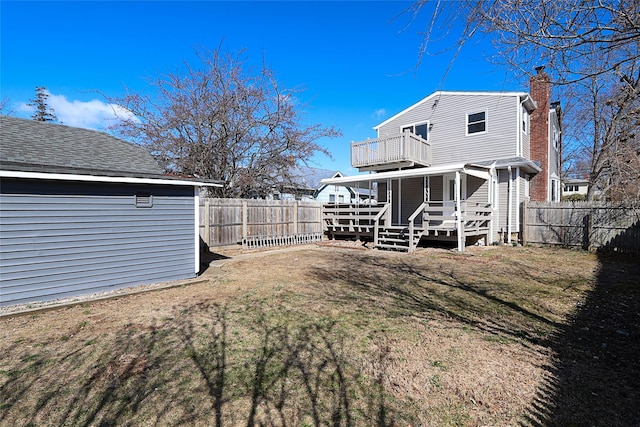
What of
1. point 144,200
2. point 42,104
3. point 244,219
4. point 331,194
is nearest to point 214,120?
point 244,219

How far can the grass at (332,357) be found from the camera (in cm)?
272

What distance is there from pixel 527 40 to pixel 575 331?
3756 mm

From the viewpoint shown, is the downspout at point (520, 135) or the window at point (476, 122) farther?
the window at point (476, 122)

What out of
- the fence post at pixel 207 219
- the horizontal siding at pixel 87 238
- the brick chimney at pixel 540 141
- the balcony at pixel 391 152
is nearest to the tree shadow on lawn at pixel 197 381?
the horizontal siding at pixel 87 238

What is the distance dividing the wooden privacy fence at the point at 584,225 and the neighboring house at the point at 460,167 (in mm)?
727

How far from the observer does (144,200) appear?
695cm

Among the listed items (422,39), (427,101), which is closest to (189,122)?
(427,101)

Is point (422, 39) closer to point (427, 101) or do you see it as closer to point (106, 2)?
point (106, 2)

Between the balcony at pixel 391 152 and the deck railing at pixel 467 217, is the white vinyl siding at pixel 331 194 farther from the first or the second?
the deck railing at pixel 467 217

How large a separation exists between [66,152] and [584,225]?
15.7 m

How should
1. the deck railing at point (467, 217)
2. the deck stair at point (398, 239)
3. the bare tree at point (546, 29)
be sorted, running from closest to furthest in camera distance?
the bare tree at point (546, 29) < the deck railing at point (467, 217) < the deck stair at point (398, 239)

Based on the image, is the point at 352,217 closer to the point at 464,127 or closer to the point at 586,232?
the point at 464,127

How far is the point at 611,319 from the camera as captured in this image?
4.80 meters

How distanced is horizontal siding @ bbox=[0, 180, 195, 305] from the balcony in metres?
10.2
